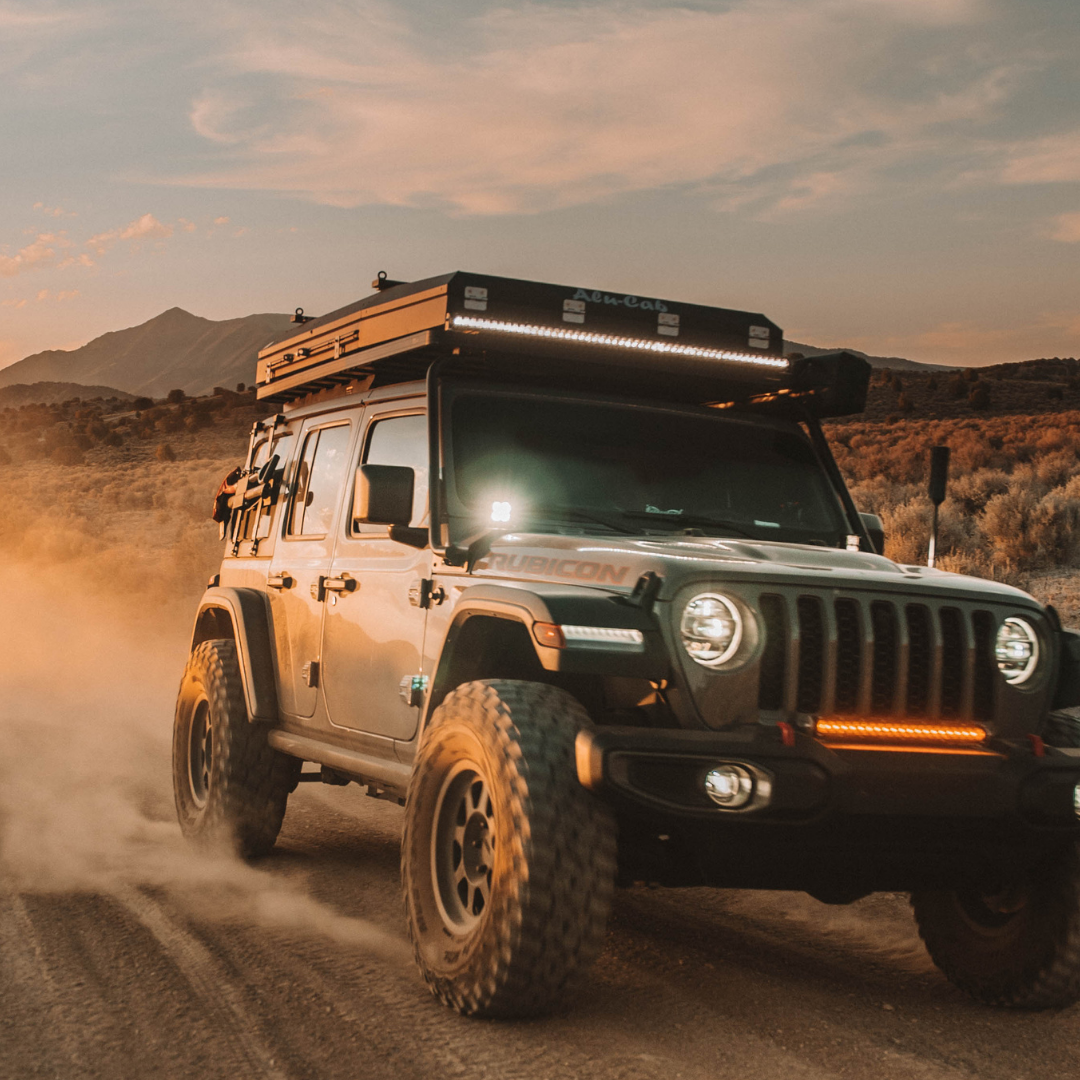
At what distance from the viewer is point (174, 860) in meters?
6.62

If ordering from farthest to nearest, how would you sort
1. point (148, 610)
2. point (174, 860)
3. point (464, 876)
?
point (148, 610)
point (174, 860)
point (464, 876)

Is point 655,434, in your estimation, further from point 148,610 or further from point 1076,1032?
point 148,610

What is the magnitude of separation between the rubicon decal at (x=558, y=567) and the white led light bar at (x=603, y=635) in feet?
0.91

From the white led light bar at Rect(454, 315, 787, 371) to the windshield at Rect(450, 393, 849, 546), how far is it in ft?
0.87

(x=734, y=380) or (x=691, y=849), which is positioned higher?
(x=734, y=380)

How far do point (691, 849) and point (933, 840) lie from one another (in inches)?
28.9

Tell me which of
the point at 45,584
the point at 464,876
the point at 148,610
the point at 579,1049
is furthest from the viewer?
the point at 45,584

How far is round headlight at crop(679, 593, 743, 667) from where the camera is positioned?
3953 millimetres

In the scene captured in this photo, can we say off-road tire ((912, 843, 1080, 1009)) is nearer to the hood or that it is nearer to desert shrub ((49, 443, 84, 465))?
the hood

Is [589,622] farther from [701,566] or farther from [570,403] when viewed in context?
[570,403]

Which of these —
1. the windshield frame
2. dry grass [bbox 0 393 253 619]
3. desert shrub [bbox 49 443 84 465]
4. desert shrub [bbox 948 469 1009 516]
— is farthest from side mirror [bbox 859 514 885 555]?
desert shrub [bbox 49 443 84 465]

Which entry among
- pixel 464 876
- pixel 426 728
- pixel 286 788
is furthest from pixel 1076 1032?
pixel 286 788

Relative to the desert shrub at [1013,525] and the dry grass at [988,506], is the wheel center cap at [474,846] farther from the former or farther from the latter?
the desert shrub at [1013,525]

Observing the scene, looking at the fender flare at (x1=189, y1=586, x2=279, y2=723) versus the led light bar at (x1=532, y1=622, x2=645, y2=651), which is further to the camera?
the fender flare at (x1=189, y1=586, x2=279, y2=723)
